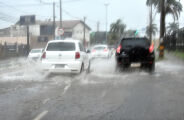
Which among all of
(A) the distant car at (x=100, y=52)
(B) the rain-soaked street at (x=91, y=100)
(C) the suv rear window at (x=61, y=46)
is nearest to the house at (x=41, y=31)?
(A) the distant car at (x=100, y=52)

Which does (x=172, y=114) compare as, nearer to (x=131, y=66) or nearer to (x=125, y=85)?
(x=125, y=85)

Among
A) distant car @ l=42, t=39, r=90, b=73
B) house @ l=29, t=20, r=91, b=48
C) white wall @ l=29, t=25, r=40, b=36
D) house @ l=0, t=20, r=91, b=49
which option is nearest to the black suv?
distant car @ l=42, t=39, r=90, b=73

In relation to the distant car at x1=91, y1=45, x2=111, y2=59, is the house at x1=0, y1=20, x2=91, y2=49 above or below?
above

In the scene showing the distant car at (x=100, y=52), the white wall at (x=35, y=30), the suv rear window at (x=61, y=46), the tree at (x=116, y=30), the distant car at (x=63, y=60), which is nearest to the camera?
the distant car at (x=63, y=60)

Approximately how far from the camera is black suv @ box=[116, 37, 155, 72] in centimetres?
1234

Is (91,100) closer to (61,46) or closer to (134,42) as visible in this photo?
(61,46)

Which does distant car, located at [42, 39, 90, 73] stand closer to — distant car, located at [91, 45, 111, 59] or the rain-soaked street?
the rain-soaked street

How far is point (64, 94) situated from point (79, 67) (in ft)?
11.5

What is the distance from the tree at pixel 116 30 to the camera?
83131 mm

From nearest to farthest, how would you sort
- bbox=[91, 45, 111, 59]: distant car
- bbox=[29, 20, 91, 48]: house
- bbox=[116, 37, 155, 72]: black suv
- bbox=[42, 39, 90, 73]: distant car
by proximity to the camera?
bbox=[42, 39, 90, 73]: distant car < bbox=[116, 37, 155, 72]: black suv < bbox=[91, 45, 111, 59]: distant car < bbox=[29, 20, 91, 48]: house

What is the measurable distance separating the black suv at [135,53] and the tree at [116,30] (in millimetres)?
70543

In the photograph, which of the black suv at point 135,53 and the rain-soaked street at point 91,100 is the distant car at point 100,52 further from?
the rain-soaked street at point 91,100

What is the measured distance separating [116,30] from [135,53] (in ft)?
240

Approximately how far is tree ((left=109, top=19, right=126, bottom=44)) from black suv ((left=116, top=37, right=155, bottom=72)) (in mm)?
70543
